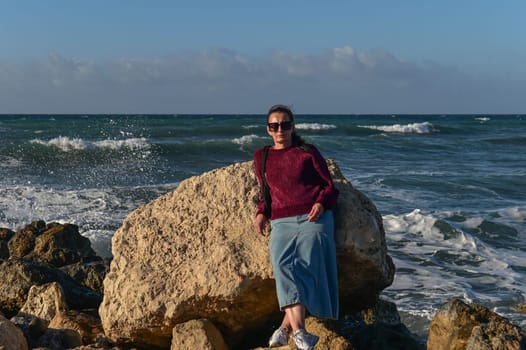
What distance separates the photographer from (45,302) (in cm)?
509

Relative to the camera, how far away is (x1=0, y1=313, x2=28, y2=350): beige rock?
4.01 m

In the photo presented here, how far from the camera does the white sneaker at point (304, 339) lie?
3.85 meters

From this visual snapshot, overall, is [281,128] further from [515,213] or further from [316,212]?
[515,213]

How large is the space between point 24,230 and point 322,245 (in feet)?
17.4

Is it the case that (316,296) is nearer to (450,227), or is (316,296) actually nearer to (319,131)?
(450,227)

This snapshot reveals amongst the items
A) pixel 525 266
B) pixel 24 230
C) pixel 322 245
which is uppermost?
pixel 322 245

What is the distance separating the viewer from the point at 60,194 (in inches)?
567

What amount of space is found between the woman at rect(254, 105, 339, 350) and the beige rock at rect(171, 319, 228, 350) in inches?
16.0

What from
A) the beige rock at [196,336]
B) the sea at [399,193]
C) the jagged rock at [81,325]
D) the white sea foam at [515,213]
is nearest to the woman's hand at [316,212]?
the beige rock at [196,336]

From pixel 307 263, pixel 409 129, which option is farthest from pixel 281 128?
pixel 409 129

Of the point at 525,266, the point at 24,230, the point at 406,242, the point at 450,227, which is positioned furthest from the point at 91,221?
the point at 525,266

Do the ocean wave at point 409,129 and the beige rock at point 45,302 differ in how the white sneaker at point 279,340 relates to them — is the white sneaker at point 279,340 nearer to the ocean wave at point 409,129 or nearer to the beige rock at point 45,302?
the beige rock at point 45,302

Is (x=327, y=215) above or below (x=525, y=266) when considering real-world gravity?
above

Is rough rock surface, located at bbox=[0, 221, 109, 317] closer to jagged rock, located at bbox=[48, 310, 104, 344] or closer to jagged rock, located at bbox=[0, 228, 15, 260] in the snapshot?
jagged rock, located at bbox=[0, 228, 15, 260]
